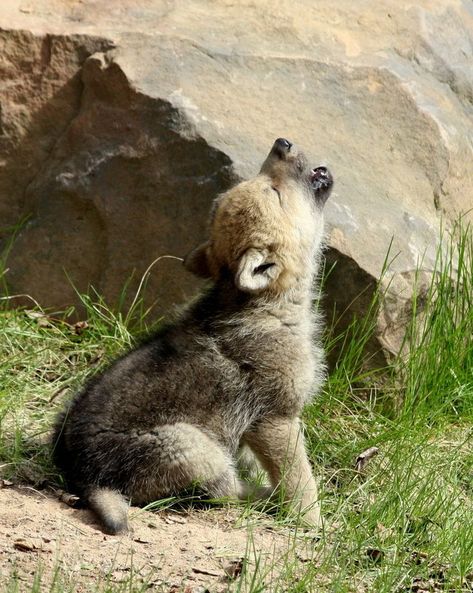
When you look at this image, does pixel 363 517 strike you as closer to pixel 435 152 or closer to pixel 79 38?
pixel 435 152

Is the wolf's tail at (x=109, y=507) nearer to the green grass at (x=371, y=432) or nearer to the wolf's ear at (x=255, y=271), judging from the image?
the green grass at (x=371, y=432)

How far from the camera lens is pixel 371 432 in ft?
20.1

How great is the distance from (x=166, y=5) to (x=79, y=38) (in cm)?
73

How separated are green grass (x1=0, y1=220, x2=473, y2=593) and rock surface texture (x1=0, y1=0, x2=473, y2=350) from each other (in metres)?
0.24

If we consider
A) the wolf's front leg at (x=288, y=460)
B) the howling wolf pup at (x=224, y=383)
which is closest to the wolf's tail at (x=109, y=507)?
the howling wolf pup at (x=224, y=383)

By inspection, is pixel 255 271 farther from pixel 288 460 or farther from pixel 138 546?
pixel 138 546

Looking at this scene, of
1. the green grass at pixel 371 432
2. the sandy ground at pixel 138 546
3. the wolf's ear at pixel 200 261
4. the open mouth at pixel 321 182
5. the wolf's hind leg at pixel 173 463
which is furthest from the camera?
the open mouth at pixel 321 182

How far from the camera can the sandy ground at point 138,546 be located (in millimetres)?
4473

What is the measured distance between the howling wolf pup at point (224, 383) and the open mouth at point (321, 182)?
0.39ft

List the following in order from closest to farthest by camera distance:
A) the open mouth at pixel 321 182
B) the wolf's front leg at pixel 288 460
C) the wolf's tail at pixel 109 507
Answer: the wolf's tail at pixel 109 507 → the wolf's front leg at pixel 288 460 → the open mouth at pixel 321 182

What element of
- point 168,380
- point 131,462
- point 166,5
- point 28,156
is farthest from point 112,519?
point 166,5

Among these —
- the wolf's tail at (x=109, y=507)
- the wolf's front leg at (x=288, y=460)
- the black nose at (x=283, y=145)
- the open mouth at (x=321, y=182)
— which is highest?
the black nose at (x=283, y=145)

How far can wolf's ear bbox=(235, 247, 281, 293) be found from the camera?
5.43 meters

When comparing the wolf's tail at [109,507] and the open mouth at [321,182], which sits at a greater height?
the open mouth at [321,182]
